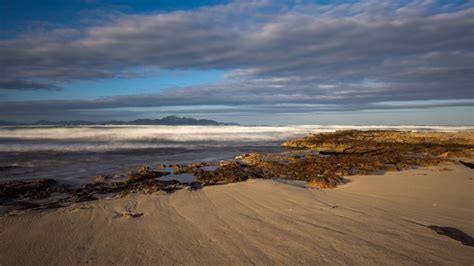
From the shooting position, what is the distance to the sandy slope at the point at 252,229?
11.2ft

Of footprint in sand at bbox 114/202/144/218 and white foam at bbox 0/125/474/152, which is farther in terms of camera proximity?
white foam at bbox 0/125/474/152

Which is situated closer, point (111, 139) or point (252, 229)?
point (252, 229)

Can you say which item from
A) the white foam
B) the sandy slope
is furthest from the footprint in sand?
the white foam

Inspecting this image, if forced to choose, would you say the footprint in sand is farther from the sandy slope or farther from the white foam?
the white foam

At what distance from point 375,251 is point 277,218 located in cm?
161

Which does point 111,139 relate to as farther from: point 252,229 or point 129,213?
point 252,229

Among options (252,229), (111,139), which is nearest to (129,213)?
(252,229)

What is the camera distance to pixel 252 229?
4223 millimetres

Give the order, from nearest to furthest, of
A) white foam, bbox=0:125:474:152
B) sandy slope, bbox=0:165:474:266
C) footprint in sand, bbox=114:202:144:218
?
sandy slope, bbox=0:165:474:266 → footprint in sand, bbox=114:202:144:218 → white foam, bbox=0:125:474:152

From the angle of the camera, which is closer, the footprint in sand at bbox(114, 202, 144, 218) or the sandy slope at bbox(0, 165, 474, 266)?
the sandy slope at bbox(0, 165, 474, 266)

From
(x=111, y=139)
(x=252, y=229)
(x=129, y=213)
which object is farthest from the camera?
(x=111, y=139)

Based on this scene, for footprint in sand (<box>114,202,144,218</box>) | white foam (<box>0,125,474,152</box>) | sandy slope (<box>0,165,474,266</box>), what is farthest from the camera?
white foam (<box>0,125,474,152</box>)

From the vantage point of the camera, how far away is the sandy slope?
3406 mm

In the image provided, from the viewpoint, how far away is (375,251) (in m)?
3.45
